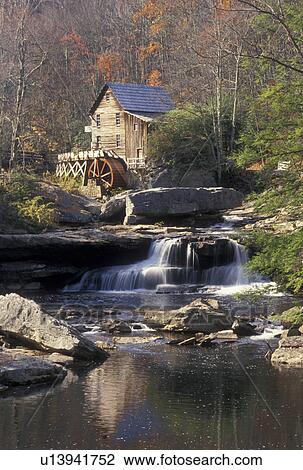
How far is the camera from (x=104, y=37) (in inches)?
2739

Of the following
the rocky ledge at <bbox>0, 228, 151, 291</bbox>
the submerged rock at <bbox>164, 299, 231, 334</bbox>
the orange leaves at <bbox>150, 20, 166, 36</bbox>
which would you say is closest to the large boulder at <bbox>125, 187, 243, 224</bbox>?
the rocky ledge at <bbox>0, 228, 151, 291</bbox>

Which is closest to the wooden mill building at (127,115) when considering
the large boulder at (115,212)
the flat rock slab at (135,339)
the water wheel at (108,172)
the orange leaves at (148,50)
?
the water wheel at (108,172)

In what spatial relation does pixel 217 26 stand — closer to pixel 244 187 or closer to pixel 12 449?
pixel 244 187

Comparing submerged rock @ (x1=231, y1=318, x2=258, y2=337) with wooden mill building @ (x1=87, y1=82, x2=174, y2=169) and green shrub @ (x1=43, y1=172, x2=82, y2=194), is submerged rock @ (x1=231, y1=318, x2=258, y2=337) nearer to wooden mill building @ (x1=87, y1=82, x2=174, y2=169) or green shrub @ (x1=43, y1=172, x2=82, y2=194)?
green shrub @ (x1=43, y1=172, x2=82, y2=194)

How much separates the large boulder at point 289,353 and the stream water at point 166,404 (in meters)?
0.36

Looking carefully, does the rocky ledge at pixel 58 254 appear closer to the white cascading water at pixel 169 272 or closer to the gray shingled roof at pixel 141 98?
the white cascading water at pixel 169 272

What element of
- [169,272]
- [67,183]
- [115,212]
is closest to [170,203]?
[115,212]

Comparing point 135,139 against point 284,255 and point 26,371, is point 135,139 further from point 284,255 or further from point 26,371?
point 26,371

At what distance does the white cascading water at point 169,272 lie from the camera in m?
28.6

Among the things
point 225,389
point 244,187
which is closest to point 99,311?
point 225,389

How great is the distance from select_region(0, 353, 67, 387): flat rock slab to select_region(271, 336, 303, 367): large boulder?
438 centimetres

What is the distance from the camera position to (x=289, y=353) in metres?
16.4

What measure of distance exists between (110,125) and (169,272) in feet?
75.6

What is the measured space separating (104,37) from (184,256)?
146 feet
